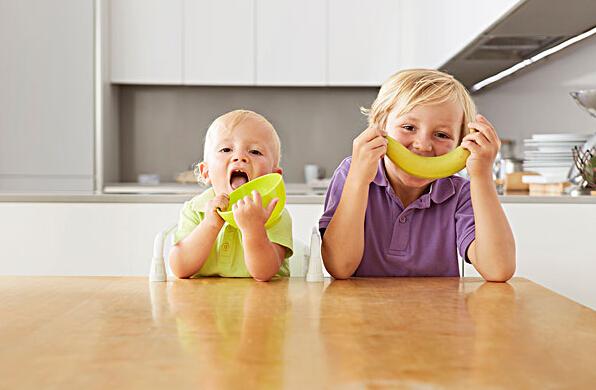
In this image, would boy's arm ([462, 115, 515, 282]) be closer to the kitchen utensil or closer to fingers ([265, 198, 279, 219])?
fingers ([265, 198, 279, 219])

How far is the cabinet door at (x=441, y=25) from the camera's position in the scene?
2.60 m

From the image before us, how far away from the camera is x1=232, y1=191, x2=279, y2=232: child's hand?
1.08m

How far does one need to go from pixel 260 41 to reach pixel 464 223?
313cm

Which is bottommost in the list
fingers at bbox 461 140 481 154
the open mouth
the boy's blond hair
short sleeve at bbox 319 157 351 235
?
short sleeve at bbox 319 157 351 235

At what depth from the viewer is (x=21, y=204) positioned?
204cm

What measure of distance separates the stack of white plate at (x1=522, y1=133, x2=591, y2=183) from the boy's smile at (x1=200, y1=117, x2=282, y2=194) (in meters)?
1.59

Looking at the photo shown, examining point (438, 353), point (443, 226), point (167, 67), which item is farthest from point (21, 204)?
point (167, 67)

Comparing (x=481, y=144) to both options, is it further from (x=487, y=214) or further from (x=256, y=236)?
(x=256, y=236)

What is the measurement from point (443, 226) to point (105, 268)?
96 centimetres

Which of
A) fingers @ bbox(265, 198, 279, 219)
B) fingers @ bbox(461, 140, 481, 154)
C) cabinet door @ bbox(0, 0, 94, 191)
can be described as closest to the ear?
fingers @ bbox(265, 198, 279, 219)

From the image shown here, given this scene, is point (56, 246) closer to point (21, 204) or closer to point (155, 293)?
point (21, 204)

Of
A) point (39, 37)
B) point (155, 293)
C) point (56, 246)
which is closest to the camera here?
point (155, 293)

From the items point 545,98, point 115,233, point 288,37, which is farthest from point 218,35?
point 115,233

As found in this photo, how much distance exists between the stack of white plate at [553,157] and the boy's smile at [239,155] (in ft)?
5.22
